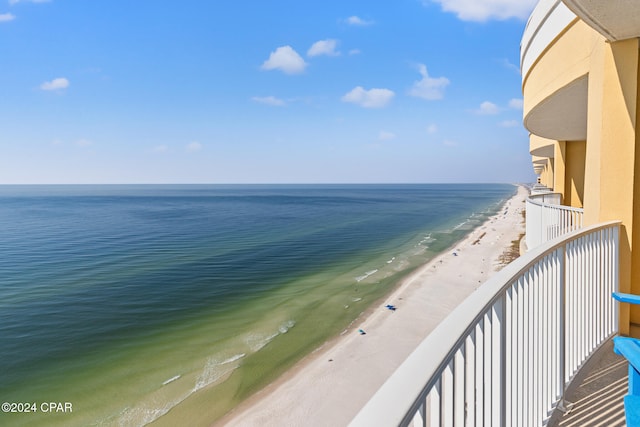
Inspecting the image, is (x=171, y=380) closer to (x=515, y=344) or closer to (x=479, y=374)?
(x=515, y=344)

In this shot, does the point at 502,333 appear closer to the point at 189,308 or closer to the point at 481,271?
the point at 189,308

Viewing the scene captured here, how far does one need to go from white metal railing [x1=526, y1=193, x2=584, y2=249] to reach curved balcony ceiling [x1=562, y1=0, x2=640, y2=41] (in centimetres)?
284

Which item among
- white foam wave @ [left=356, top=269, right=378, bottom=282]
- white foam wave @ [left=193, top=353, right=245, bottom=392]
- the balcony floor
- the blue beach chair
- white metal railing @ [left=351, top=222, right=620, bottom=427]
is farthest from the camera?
white foam wave @ [left=356, top=269, right=378, bottom=282]

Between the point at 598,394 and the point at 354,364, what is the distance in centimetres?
655

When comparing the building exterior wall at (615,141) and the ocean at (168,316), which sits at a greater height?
the building exterior wall at (615,141)

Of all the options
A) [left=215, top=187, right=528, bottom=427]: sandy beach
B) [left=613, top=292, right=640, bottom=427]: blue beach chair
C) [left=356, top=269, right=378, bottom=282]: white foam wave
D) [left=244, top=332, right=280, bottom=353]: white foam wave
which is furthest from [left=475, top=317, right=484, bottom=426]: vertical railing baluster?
[left=356, top=269, right=378, bottom=282]: white foam wave

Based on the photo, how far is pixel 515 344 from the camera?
210cm

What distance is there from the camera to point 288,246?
27391 millimetres

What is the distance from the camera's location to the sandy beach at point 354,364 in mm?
7328

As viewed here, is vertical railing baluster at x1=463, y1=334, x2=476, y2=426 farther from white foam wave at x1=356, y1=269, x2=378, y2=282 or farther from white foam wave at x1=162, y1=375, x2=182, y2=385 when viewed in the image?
white foam wave at x1=356, y1=269, x2=378, y2=282

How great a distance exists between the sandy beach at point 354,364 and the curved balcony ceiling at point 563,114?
21.3 feet

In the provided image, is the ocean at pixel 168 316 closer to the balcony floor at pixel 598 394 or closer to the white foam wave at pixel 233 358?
the white foam wave at pixel 233 358

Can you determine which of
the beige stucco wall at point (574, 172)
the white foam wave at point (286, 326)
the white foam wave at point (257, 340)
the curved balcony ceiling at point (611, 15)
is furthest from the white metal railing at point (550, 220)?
the white foam wave at point (257, 340)

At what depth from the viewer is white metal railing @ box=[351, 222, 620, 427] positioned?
1.07m
